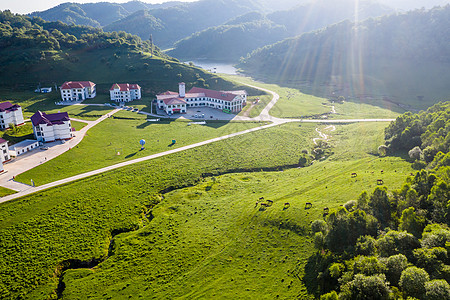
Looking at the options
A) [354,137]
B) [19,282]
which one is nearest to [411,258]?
[19,282]

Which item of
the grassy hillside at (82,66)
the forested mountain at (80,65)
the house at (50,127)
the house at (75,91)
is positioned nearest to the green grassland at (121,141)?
the house at (50,127)

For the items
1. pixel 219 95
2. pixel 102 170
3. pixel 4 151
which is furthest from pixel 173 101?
pixel 4 151

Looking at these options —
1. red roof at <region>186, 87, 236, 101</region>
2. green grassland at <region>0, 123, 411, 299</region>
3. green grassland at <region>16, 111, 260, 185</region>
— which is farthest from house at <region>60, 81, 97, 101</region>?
green grassland at <region>0, 123, 411, 299</region>

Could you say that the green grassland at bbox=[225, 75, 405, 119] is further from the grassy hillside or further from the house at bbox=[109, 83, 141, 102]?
the house at bbox=[109, 83, 141, 102]

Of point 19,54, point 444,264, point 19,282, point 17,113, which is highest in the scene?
point 19,54

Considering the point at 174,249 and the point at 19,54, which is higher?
the point at 19,54

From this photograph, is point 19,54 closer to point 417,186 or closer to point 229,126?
point 229,126

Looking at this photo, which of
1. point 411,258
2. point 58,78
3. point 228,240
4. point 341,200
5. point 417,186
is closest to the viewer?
point 411,258

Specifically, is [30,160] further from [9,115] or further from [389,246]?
[389,246]
